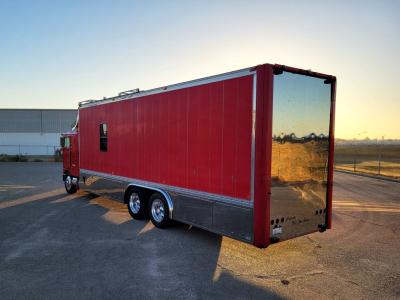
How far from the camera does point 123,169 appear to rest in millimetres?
8992

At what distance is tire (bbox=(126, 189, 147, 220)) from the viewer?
8305mm

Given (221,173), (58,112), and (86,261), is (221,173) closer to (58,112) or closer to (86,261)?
(86,261)

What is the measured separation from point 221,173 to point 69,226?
435 cm

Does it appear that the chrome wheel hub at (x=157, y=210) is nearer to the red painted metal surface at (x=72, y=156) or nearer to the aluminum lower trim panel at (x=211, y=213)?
the aluminum lower trim panel at (x=211, y=213)

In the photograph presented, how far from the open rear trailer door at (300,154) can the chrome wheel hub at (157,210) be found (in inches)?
123

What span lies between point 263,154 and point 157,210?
368cm

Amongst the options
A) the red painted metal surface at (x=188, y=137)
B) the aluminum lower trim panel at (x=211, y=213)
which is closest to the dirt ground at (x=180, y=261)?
the aluminum lower trim panel at (x=211, y=213)

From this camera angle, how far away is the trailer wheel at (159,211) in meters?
7.41

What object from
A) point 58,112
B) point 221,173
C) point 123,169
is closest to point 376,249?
point 221,173

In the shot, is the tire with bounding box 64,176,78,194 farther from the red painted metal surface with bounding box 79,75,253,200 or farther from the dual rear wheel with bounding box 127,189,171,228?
the dual rear wheel with bounding box 127,189,171,228

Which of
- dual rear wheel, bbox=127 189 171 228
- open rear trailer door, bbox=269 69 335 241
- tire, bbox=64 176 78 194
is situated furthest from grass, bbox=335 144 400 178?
tire, bbox=64 176 78 194

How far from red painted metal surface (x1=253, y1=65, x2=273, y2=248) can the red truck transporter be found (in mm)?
16

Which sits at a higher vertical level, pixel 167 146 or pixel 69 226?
pixel 167 146

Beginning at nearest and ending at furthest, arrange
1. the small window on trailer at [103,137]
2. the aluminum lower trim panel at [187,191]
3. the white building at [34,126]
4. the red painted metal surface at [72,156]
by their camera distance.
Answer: the aluminum lower trim panel at [187,191]
the small window on trailer at [103,137]
the red painted metal surface at [72,156]
the white building at [34,126]
